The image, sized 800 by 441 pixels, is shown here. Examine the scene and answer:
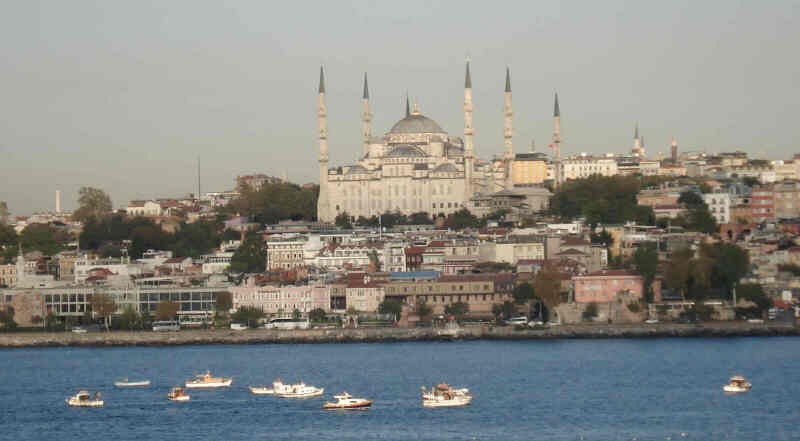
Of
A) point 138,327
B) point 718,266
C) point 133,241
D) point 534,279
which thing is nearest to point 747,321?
point 718,266

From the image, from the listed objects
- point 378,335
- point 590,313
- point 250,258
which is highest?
point 250,258

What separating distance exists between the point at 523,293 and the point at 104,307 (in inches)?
380

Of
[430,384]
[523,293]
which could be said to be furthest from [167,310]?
[430,384]

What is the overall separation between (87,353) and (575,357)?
10.6 meters

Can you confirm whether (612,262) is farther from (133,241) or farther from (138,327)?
(133,241)

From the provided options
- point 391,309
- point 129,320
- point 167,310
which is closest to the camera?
point 391,309

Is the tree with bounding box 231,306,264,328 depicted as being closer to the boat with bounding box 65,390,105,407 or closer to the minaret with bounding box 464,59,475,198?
the boat with bounding box 65,390,105,407

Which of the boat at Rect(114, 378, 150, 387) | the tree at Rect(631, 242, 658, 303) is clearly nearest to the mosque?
the tree at Rect(631, 242, 658, 303)

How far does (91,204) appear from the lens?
67.9 metres

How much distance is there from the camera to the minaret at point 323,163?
60.9m

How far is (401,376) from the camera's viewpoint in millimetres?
31938

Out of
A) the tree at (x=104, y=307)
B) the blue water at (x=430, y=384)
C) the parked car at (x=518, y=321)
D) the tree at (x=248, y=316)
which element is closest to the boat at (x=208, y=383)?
the blue water at (x=430, y=384)

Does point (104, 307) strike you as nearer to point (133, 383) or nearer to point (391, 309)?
point (391, 309)

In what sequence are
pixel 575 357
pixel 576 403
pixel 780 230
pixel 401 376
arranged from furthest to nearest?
pixel 780 230 → pixel 575 357 → pixel 401 376 → pixel 576 403
